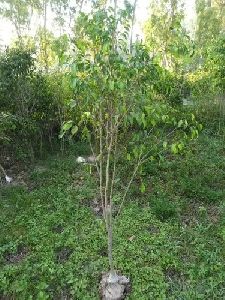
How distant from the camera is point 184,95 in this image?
34.3 feet

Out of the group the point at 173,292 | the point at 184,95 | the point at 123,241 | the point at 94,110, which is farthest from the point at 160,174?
the point at 184,95

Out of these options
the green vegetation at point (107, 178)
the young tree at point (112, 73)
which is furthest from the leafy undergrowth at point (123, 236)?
the young tree at point (112, 73)

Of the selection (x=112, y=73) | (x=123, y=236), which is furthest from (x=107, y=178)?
(x=123, y=236)

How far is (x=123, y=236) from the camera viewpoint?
15.1 feet

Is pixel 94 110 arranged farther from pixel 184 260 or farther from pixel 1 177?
pixel 1 177

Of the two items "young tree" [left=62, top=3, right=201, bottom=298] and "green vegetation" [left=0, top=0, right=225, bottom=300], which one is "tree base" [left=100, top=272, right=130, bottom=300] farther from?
"young tree" [left=62, top=3, right=201, bottom=298]

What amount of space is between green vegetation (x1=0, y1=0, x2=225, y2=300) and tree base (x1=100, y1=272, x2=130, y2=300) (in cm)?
2

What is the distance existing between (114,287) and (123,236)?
99 cm

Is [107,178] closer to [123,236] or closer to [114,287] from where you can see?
[114,287]

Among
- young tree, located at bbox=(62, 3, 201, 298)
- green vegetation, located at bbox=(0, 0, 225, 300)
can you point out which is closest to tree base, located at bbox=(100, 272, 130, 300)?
green vegetation, located at bbox=(0, 0, 225, 300)

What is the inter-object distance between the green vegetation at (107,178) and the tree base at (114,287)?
0.05ft

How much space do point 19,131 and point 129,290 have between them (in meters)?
4.45

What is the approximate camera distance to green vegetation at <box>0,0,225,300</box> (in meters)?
2.82

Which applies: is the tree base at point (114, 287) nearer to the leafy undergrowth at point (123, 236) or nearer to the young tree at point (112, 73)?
the leafy undergrowth at point (123, 236)
